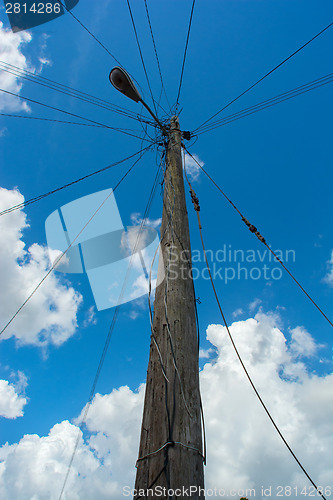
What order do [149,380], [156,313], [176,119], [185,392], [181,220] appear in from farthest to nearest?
[176,119] < [181,220] < [156,313] < [149,380] < [185,392]

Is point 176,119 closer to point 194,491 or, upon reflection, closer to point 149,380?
point 149,380

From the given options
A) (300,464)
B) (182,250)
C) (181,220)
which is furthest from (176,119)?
(300,464)

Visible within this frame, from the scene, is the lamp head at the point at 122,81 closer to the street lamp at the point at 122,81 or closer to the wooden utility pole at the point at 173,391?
the street lamp at the point at 122,81

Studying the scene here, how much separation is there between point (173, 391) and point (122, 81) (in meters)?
3.41

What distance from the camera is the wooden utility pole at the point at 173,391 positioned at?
1.25m

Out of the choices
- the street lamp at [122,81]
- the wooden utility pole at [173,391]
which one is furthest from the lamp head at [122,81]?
the wooden utility pole at [173,391]

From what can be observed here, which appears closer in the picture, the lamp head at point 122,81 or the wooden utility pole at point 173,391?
the wooden utility pole at point 173,391

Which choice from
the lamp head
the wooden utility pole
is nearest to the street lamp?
the lamp head

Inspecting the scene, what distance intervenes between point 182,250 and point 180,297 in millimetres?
456

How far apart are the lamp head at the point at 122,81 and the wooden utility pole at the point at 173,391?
199cm

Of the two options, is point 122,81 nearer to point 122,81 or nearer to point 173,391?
point 122,81

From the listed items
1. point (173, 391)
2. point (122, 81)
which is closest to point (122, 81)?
point (122, 81)

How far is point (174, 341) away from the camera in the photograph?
1.73 metres

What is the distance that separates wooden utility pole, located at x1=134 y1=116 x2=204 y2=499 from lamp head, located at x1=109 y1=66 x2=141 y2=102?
1.99m
